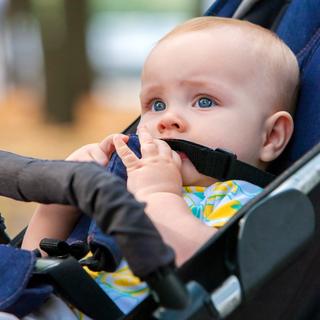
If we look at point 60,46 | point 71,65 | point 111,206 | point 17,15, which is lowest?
point 71,65

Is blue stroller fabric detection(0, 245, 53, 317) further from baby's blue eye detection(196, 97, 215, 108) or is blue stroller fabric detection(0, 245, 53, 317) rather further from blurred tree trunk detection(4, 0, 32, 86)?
blurred tree trunk detection(4, 0, 32, 86)

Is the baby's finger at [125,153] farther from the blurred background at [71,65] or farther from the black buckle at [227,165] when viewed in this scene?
the blurred background at [71,65]

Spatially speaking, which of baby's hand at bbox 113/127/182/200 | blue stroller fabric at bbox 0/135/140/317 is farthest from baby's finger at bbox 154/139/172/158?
blue stroller fabric at bbox 0/135/140/317

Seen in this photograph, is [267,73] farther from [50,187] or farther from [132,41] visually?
[132,41]

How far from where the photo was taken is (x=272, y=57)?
73.0 inches


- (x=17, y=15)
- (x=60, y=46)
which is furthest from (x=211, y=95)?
(x=17, y=15)

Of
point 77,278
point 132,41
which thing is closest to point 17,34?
point 132,41

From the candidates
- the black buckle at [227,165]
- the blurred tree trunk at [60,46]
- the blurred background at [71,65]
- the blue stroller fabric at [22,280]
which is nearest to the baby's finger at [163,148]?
the black buckle at [227,165]

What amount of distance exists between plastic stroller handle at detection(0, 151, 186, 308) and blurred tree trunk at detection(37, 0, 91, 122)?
608 cm

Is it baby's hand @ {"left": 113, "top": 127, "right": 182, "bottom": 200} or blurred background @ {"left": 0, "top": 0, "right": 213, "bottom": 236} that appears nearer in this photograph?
baby's hand @ {"left": 113, "top": 127, "right": 182, "bottom": 200}

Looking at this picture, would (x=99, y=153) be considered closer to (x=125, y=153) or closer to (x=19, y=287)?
(x=125, y=153)

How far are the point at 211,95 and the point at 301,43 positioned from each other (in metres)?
0.41

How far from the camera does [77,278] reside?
1371mm

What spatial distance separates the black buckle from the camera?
5.49 feet
